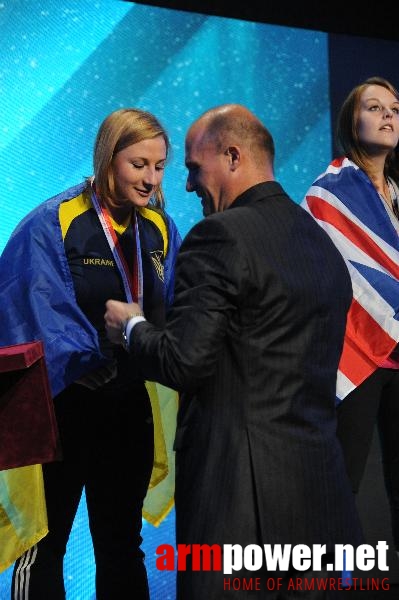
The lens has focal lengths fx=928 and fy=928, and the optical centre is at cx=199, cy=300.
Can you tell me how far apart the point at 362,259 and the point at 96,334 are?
797 millimetres

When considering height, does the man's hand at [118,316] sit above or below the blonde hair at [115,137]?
below

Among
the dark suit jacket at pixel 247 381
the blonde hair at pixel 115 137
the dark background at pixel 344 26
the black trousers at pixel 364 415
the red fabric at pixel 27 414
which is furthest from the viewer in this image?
the dark background at pixel 344 26

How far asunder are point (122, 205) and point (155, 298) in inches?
9.8

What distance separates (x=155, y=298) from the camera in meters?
2.36

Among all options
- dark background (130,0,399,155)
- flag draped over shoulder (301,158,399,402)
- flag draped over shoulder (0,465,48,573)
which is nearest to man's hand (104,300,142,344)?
flag draped over shoulder (0,465,48,573)

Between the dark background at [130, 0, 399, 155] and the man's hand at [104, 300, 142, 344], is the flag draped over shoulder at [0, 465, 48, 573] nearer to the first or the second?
the man's hand at [104, 300, 142, 344]

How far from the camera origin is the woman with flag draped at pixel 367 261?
2.47 meters

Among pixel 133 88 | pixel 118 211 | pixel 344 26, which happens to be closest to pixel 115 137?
pixel 118 211

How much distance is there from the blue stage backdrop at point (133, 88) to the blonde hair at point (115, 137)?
0.71 m

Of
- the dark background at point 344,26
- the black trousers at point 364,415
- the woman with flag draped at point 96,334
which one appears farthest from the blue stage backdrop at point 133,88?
the black trousers at point 364,415

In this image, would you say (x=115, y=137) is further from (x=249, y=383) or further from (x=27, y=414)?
(x=249, y=383)

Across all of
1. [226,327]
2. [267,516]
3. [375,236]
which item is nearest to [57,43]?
[375,236]

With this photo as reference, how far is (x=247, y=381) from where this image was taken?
1558mm

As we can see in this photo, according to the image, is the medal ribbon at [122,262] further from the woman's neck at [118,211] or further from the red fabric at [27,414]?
the red fabric at [27,414]
